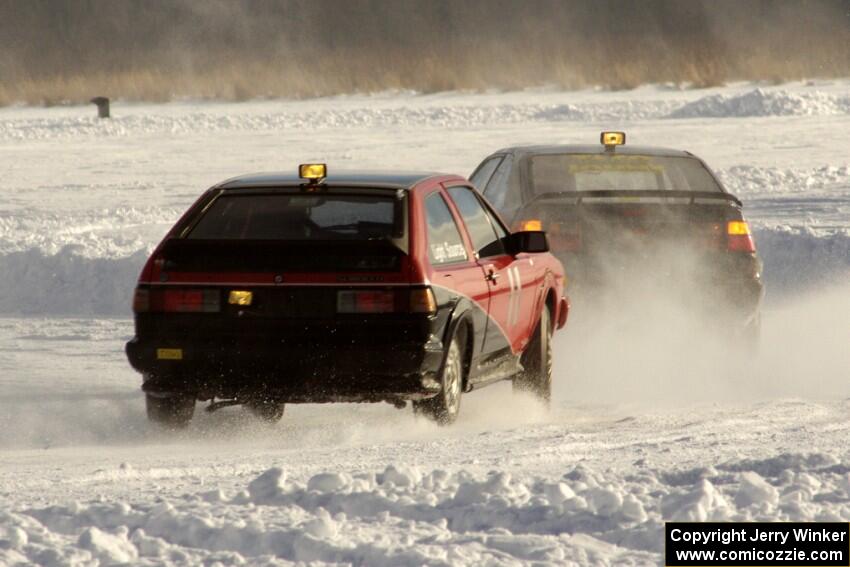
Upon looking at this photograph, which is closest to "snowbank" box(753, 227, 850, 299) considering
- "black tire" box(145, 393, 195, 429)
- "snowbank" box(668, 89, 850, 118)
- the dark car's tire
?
the dark car's tire

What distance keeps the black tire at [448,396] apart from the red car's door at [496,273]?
45 centimetres

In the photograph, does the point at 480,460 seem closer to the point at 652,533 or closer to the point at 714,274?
the point at 652,533

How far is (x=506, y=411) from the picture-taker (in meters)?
10.5

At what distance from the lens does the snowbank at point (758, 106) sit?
45.5m

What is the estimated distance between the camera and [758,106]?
4584cm

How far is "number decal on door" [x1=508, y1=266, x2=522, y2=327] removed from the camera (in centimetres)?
A: 1009

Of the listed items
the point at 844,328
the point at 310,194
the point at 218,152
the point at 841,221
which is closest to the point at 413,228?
the point at 310,194

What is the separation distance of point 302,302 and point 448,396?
97 centimetres

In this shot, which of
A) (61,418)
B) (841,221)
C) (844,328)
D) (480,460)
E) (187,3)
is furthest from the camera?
(187,3)

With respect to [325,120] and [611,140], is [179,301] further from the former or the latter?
[325,120]

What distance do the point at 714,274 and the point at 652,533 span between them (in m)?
5.96

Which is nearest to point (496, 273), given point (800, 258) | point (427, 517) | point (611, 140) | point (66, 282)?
point (427, 517)

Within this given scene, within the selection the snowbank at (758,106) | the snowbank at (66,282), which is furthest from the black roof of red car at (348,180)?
the snowbank at (758,106)

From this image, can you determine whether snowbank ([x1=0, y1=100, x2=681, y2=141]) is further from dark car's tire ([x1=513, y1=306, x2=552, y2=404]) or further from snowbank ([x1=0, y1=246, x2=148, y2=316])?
dark car's tire ([x1=513, y1=306, x2=552, y2=404])
